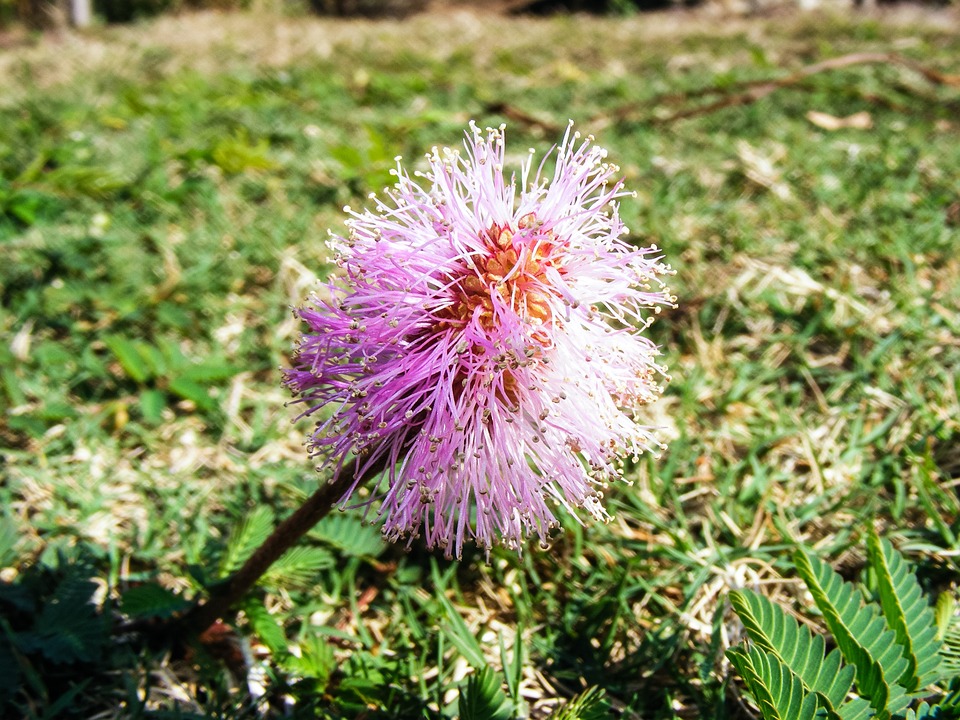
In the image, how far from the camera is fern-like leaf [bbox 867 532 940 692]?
146cm

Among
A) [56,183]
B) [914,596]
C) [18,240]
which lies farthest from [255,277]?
[914,596]

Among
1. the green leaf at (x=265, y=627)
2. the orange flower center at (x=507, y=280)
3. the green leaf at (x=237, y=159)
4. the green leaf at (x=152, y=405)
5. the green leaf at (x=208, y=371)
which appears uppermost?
the orange flower center at (x=507, y=280)

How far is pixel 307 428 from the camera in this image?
2.53 metres

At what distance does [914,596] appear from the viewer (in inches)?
60.9

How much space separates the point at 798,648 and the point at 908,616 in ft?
0.97

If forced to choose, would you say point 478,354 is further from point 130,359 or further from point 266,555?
point 130,359

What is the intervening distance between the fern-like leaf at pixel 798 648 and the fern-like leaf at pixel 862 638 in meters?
0.05

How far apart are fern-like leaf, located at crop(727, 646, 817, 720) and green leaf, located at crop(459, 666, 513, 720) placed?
0.47m

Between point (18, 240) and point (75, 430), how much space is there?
1.22 m

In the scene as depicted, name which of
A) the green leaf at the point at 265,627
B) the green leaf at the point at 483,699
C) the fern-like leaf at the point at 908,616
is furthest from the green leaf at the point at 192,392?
the fern-like leaf at the point at 908,616

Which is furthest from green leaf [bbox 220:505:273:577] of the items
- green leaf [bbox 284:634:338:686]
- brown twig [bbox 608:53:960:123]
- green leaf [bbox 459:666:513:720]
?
brown twig [bbox 608:53:960:123]

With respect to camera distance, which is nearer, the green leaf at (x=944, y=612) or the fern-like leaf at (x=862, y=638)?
the fern-like leaf at (x=862, y=638)

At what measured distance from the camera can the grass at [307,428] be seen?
1.82m

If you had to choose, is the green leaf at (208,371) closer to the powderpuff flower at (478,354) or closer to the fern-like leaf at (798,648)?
the powderpuff flower at (478,354)
